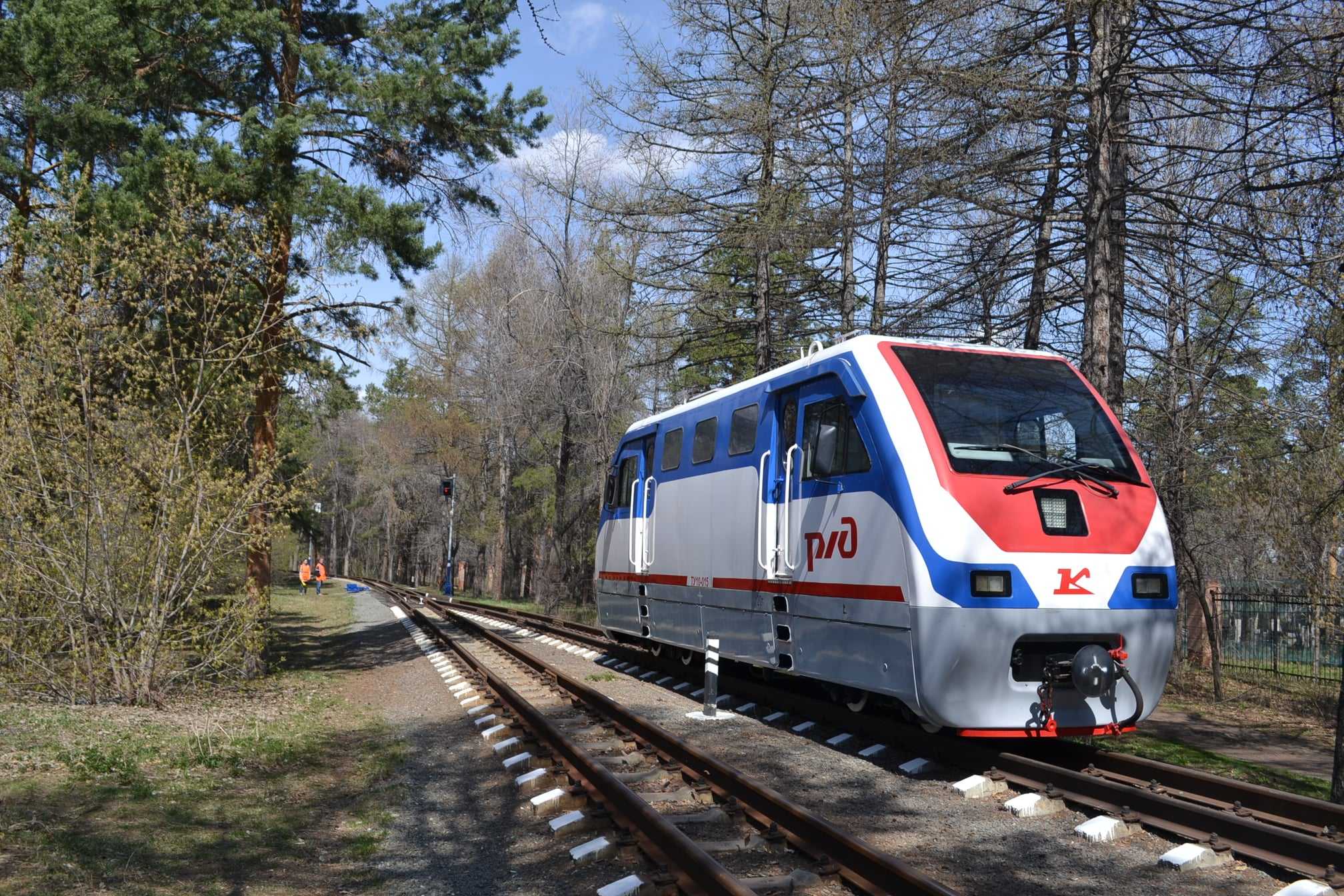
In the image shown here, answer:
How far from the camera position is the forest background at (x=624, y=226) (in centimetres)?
1066

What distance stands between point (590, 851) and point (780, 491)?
4.59m

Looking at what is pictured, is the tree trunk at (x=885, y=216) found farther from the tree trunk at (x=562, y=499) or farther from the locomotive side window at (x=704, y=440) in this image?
the tree trunk at (x=562, y=499)

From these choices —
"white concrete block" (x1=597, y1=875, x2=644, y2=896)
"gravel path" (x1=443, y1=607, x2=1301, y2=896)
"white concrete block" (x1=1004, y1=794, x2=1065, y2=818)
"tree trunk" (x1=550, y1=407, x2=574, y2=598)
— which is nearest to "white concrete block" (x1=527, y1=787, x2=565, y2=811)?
"gravel path" (x1=443, y1=607, x2=1301, y2=896)

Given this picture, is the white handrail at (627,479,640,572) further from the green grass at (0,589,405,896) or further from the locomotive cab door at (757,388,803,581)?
the locomotive cab door at (757,388,803,581)

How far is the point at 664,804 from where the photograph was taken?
7035 mm

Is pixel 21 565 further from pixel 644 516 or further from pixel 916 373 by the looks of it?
pixel 916 373

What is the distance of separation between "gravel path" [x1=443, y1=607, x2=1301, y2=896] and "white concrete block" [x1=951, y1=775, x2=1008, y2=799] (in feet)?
0.25

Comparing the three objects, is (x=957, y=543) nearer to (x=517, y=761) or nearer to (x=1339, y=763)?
(x=1339, y=763)

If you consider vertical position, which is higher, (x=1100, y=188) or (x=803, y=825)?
(x=1100, y=188)

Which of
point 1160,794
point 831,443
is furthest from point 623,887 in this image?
point 831,443

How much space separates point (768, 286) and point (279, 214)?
9.85 metres

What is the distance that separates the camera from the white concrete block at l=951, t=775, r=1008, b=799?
726cm

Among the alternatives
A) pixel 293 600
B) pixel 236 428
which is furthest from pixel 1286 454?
pixel 293 600

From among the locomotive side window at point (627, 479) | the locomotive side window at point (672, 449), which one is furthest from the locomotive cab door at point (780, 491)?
the locomotive side window at point (627, 479)
